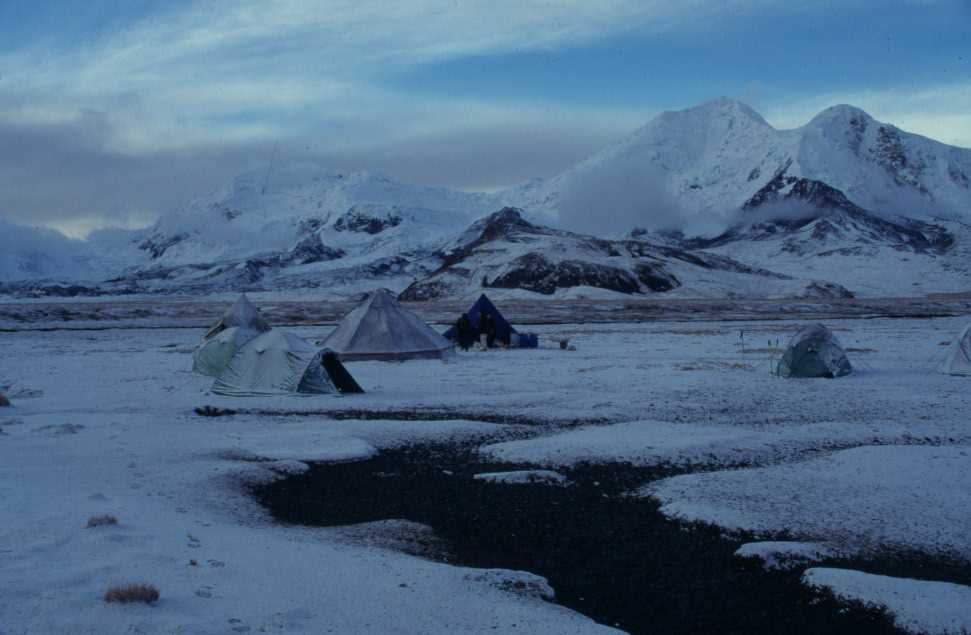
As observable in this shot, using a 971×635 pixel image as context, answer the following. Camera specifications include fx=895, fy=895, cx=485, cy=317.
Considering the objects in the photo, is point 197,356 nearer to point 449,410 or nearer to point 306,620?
point 449,410

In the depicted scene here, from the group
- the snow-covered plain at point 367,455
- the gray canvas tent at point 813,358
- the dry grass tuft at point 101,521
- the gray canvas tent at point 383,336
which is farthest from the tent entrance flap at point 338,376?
the dry grass tuft at point 101,521

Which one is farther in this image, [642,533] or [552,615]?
[642,533]

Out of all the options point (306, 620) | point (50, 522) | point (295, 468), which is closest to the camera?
point (306, 620)

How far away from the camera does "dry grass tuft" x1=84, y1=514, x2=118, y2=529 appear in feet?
26.2

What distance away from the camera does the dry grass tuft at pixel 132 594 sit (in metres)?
6.12

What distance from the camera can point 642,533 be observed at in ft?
30.0

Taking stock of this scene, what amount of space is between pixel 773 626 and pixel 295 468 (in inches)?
269

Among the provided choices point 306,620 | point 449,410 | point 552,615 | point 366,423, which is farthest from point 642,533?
point 449,410

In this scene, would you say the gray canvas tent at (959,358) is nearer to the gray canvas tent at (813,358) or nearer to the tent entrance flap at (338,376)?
the gray canvas tent at (813,358)

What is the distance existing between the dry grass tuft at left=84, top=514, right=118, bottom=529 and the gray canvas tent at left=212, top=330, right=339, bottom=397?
35.4ft

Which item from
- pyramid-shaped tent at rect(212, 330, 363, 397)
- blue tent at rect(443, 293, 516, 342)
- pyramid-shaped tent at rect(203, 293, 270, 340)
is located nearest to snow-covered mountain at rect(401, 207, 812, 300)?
blue tent at rect(443, 293, 516, 342)

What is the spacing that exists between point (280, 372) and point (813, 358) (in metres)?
12.7

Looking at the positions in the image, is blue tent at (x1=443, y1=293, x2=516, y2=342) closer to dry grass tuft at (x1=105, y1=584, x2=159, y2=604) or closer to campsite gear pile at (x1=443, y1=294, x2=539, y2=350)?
campsite gear pile at (x1=443, y1=294, x2=539, y2=350)

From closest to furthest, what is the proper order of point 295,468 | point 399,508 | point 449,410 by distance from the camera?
1. point 399,508
2. point 295,468
3. point 449,410
